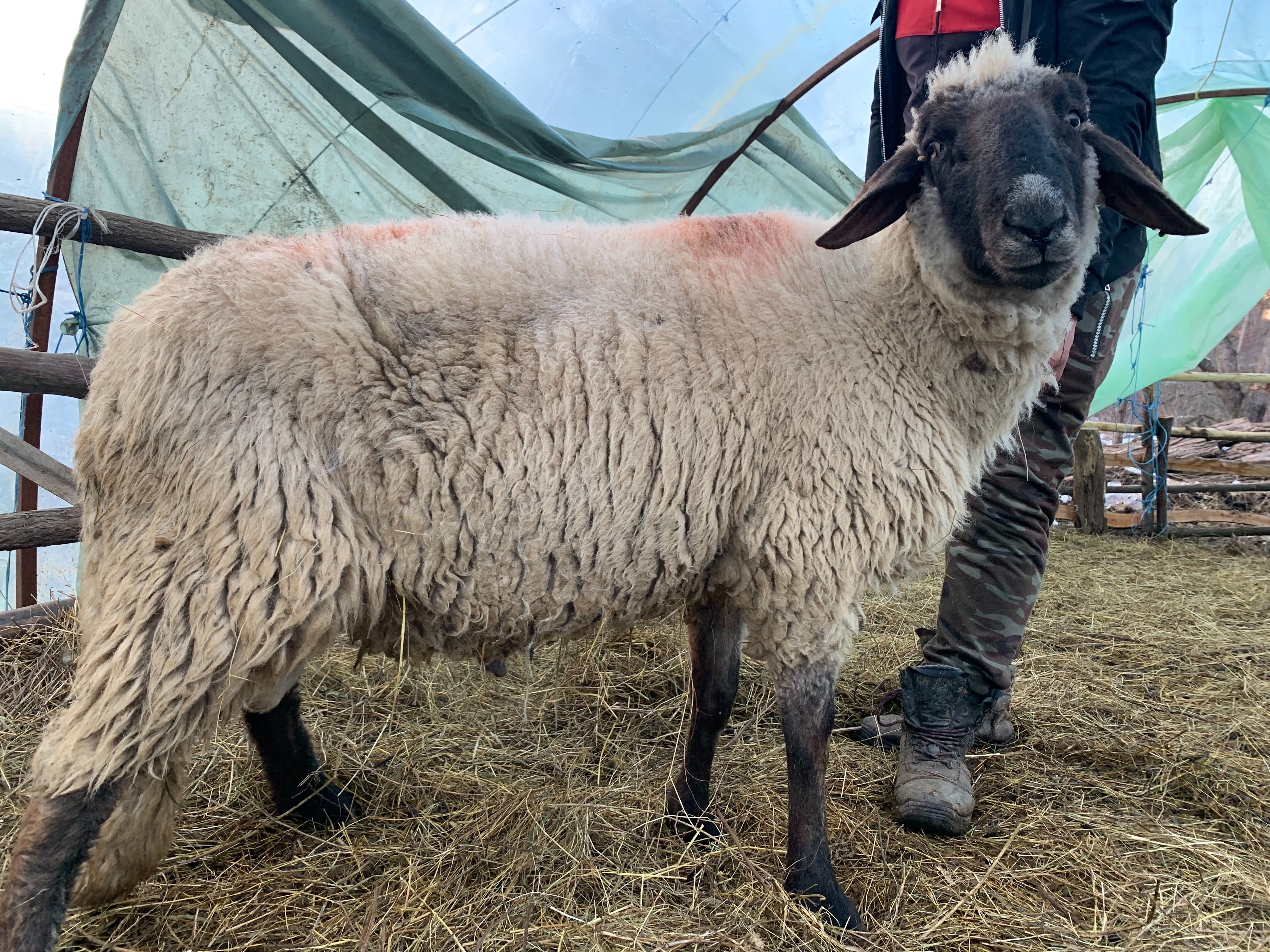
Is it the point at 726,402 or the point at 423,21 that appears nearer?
the point at 726,402

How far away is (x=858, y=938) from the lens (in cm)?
170

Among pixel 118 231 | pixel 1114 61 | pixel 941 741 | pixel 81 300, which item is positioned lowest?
pixel 941 741

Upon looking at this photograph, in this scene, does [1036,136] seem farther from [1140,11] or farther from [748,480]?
[748,480]

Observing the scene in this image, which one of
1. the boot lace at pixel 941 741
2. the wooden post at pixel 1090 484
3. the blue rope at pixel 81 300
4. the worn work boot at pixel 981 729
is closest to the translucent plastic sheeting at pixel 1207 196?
the wooden post at pixel 1090 484

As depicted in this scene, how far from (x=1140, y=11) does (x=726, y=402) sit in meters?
1.55

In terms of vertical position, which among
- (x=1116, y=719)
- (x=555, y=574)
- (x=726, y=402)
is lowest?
(x=1116, y=719)

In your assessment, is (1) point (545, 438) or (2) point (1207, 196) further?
(2) point (1207, 196)

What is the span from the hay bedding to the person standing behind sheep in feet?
0.54

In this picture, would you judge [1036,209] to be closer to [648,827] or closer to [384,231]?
[384,231]

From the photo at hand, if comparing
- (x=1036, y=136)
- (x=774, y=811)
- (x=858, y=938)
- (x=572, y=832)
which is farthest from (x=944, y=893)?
(x=1036, y=136)

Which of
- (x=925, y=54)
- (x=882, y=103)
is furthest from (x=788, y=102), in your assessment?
(x=925, y=54)

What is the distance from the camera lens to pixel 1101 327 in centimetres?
234

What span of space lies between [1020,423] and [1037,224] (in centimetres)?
96

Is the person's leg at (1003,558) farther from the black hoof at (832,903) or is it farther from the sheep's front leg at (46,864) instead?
the sheep's front leg at (46,864)
